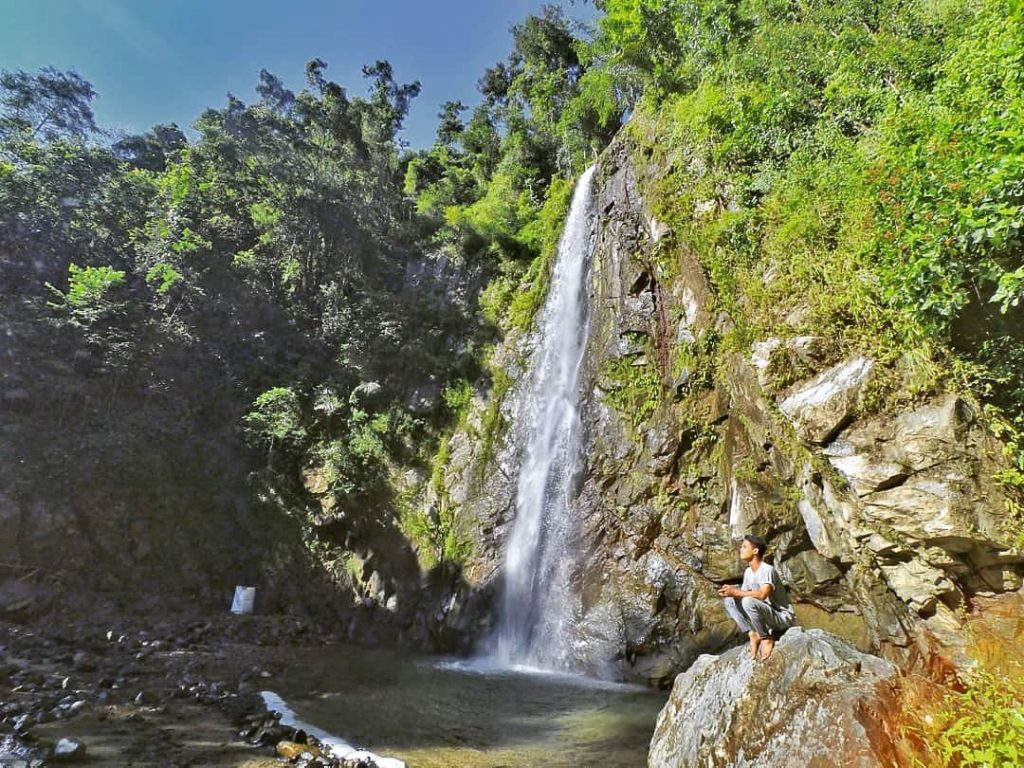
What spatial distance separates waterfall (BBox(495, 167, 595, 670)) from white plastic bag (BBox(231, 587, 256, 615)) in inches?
323

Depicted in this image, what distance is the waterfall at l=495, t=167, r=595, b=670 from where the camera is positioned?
37.5 ft

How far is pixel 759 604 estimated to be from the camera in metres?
5.14

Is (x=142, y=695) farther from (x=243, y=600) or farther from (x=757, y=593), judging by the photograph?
(x=243, y=600)

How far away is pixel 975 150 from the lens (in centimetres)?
547

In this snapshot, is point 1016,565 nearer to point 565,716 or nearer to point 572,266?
point 565,716

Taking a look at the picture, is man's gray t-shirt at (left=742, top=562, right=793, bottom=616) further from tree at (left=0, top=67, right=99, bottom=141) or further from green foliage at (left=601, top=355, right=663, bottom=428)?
tree at (left=0, top=67, right=99, bottom=141)

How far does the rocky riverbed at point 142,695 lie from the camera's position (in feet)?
18.2

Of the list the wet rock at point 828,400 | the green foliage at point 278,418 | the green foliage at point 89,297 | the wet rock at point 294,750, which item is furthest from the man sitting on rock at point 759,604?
Result: the green foliage at point 89,297

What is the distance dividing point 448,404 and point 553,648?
8.35m

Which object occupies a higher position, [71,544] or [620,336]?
[620,336]

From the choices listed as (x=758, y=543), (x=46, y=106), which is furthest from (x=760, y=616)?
(x=46, y=106)

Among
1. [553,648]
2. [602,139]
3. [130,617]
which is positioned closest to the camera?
[553,648]

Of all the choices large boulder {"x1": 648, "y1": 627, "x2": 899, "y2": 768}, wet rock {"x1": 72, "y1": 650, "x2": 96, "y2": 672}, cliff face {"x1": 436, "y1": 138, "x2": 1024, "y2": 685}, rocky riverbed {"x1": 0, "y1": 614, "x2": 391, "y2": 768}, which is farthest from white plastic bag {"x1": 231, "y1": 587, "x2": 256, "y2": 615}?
large boulder {"x1": 648, "y1": 627, "x2": 899, "y2": 768}

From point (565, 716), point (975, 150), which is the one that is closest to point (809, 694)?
point (565, 716)
